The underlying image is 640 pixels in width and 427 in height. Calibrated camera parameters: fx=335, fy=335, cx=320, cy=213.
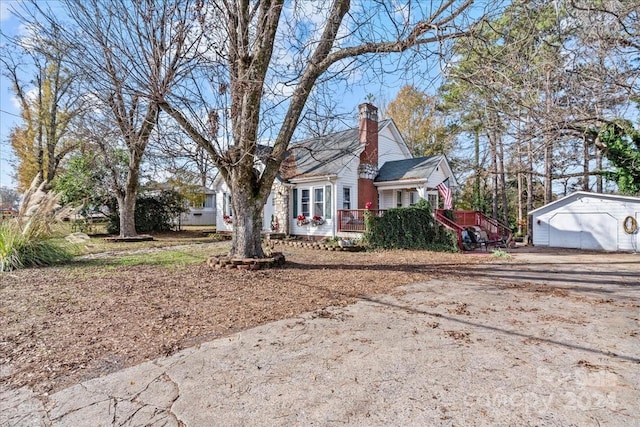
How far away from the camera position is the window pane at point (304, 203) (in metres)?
16.3

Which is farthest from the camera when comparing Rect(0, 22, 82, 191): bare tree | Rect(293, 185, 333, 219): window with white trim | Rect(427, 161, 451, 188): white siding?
Rect(0, 22, 82, 191): bare tree

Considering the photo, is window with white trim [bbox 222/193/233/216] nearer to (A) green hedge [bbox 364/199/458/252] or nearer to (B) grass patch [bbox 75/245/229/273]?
(B) grass patch [bbox 75/245/229/273]

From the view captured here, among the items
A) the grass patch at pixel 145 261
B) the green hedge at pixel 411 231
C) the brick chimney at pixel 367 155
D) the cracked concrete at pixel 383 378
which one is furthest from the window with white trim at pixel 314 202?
the cracked concrete at pixel 383 378

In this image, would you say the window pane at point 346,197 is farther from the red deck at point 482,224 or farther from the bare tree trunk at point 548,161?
the bare tree trunk at point 548,161

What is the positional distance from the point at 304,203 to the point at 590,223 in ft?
38.6

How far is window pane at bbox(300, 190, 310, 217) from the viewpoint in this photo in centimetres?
1627

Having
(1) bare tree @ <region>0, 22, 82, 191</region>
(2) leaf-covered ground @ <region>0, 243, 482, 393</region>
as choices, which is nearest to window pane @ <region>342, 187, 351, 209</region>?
(2) leaf-covered ground @ <region>0, 243, 482, 393</region>

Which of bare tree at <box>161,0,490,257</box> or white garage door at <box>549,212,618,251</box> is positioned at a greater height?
bare tree at <box>161,0,490,257</box>

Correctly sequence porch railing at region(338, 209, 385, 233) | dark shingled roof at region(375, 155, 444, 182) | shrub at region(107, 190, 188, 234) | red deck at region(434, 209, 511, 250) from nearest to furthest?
porch railing at region(338, 209, 385, 233), red deck at region(434, 209, 511, 250), dark shingled roof at region(375, 155, 444, 182), shrub at region(107, 190, 188, 234)

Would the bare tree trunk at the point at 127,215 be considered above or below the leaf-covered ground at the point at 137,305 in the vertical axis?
above

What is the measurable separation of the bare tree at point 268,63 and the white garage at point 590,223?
35.6ft

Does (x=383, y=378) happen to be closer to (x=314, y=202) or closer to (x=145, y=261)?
(x=145, y=261)

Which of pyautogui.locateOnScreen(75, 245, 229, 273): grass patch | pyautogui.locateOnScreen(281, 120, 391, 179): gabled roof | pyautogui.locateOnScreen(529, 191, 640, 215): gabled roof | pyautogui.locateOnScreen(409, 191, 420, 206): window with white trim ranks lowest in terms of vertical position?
pyautogui.locateOnScreen(75, 245, 229, 273): grass patch

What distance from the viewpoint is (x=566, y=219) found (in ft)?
44.6
